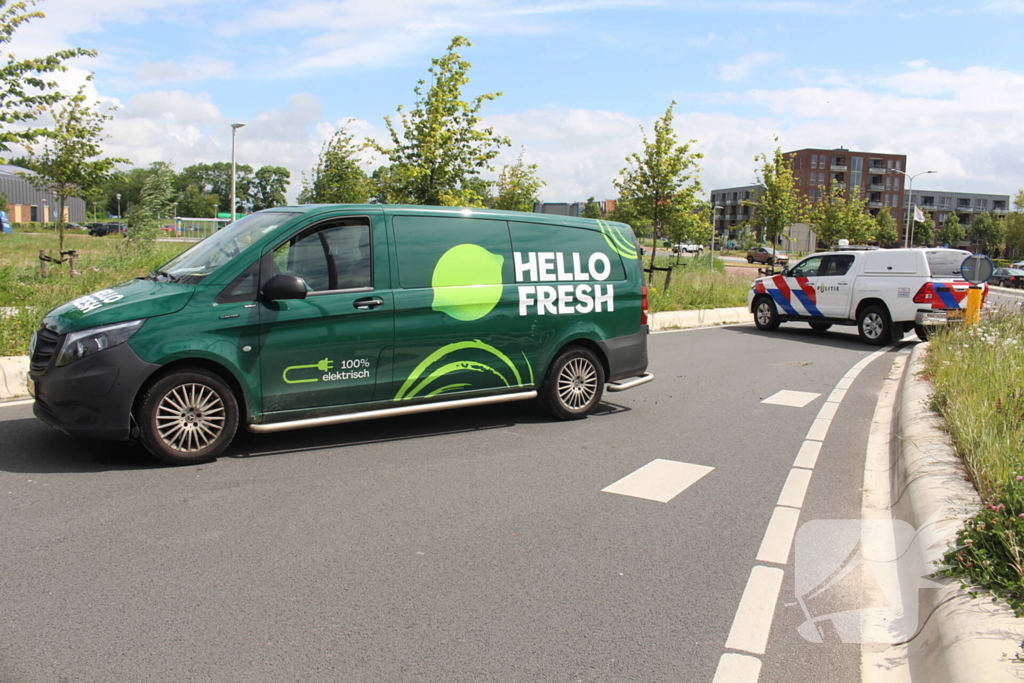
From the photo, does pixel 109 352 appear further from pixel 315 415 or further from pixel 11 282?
pixel 11 282

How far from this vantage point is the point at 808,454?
727 centimetres

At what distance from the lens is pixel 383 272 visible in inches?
270

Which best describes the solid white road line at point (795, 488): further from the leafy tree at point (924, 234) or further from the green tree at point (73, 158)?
the leafy tree at point (924, 234)

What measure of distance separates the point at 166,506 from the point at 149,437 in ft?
3.05

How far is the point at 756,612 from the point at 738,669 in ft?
1.99

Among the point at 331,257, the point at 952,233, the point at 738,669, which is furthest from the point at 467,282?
the point at 952,233

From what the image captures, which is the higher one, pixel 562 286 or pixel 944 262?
pixel 944 262

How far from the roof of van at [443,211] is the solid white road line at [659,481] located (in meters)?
2.66

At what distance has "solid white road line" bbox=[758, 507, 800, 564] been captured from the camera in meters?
4.71

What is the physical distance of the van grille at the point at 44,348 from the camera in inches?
232

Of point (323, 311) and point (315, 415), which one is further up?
point (323, 311)

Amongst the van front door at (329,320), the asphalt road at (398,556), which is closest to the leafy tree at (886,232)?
the asphalt road at (398,556)

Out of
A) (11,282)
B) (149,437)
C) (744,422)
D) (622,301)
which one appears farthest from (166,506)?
(11,282)

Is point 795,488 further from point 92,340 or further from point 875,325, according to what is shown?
point 875,325
